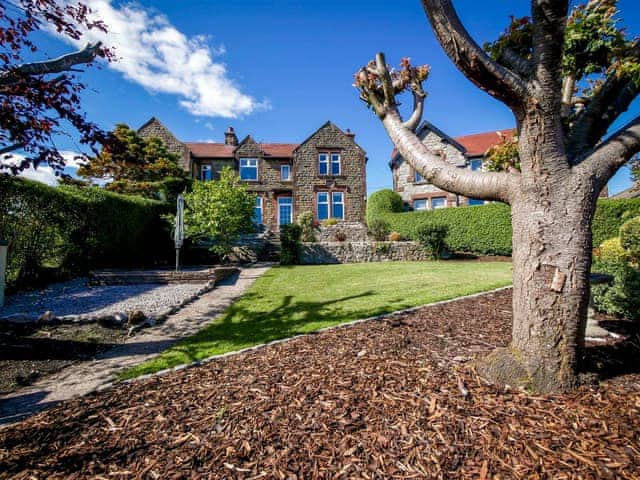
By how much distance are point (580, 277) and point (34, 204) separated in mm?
10982

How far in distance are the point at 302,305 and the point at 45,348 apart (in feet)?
12.5

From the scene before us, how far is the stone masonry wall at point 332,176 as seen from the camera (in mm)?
22484

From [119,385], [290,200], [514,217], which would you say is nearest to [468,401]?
[514,217]

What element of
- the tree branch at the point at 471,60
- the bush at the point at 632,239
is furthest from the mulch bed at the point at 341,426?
the bush at the point at 632,239

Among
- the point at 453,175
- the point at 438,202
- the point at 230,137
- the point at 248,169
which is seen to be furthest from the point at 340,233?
the point at 453,175

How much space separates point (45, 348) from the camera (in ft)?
12.1

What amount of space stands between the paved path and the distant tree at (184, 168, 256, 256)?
7522mm

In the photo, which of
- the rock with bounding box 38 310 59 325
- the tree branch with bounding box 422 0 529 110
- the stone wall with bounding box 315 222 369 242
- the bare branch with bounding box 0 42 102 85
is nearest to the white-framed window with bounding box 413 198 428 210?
the stone wall with bounding box 315 222 369 242

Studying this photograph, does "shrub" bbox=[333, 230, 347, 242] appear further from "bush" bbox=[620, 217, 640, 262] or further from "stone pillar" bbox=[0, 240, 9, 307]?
"stone pillar" bbox=[0, 240, 9, 307]

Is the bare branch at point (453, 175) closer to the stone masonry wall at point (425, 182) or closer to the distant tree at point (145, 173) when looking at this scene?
the distant tree at point (145, 173)

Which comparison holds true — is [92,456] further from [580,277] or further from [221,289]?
[221,289]

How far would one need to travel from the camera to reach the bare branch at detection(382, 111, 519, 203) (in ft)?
7.80

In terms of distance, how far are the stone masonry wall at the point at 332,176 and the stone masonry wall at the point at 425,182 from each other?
3957 mm

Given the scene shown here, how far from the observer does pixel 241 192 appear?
13.5 m
